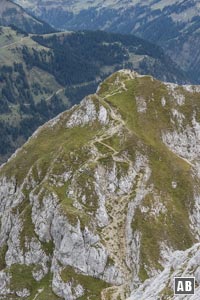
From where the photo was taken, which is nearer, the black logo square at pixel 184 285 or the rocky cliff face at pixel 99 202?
the black logo square at pixel 184 285

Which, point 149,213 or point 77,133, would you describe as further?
point 77,133

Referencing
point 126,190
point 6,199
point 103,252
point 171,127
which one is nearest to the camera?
point 103,252

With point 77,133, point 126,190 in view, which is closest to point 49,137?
point 77,133

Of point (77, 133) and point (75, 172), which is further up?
point (77, 133)

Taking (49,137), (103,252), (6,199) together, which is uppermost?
(49,137)

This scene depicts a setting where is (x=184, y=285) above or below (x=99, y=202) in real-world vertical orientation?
below

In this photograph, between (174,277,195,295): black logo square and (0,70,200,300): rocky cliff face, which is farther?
(0,70,200,300): rocky cliff face

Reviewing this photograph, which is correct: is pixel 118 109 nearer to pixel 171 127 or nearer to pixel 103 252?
pixel 171 127

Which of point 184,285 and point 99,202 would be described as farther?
point 99,202
